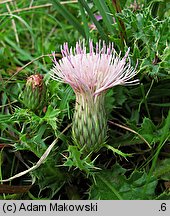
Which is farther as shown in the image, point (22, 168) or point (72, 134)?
point (22, 168)

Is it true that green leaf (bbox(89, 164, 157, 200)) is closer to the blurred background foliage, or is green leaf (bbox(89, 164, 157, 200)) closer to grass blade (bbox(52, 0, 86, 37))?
the blurred background foliage

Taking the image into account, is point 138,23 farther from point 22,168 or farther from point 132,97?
point 22,168

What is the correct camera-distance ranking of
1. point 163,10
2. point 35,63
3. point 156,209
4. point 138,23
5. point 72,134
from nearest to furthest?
point 156,209 → point 72,134 → point 138,23 → point 163,10 → point 35,63

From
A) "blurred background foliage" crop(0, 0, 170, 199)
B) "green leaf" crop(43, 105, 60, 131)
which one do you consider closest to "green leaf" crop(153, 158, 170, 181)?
"blurred background foliage" crop(0, 0, 170, 199)

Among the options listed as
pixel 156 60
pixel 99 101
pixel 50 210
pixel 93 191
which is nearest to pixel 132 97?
pixel 156 60

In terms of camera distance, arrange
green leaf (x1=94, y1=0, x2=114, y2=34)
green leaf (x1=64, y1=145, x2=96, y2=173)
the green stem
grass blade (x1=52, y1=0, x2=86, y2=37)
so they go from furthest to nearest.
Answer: grass blade (x1=52, y1=0, x2=86, y2=37) → green leaf (x1=94, y1=0, x2=114, y2=34) → the green stem → green leaf (x1=64, y1=145, x2=96, y2=173)

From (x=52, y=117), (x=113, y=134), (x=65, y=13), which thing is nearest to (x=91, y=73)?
(x=52, y=117)

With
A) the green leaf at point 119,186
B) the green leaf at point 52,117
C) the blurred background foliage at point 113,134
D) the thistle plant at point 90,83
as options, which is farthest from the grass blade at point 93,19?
the green leaf at point 119,186
